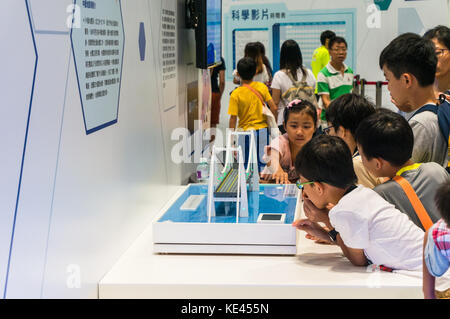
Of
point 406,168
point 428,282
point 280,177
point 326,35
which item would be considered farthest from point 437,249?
point 326,35

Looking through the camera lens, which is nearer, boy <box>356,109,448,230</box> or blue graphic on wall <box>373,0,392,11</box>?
boy <box>356,109,448,230</box>

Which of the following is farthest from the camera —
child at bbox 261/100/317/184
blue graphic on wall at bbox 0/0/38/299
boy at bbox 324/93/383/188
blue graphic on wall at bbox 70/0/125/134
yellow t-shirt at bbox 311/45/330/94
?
yellow t-shirt at bbox 311/45/330/94

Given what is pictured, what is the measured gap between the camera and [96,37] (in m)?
1.86

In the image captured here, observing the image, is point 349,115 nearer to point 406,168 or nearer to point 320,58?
point 406,168

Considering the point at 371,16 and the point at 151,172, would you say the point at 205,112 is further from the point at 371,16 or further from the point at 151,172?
the point at 371,16

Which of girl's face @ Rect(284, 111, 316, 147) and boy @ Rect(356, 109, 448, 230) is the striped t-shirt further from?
boy @ Rect(356, 109, 448, 230)

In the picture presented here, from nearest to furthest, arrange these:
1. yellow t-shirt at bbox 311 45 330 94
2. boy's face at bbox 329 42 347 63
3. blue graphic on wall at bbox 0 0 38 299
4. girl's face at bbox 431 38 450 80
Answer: blue graphic on wall at bbox 0 0 38 299
girl's face at bbox 431 38 450 80
boy's face at bbox 329 42 347 63
yellow t-shirt at bbox 311 45 330 94

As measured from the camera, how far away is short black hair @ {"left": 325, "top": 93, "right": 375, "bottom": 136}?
2895mm

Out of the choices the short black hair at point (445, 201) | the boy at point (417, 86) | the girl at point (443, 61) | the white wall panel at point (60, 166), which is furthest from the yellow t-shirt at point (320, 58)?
the short black hair at point (445, 201)

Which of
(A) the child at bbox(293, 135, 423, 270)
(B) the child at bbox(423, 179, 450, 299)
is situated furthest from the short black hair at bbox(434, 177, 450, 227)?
(A) the child at bbox(293, 135, 423, 270)

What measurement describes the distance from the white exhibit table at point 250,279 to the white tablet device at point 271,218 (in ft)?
0.44

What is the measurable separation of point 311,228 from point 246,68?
3139 millimetres

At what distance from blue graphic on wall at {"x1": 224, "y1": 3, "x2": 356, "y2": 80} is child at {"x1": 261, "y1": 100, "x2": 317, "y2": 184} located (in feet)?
13.6

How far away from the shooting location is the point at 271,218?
2248 mm
